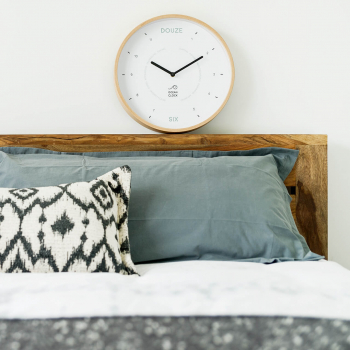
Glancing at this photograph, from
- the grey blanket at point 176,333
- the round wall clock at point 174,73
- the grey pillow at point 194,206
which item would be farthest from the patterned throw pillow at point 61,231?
the round wall clock at point 174,73

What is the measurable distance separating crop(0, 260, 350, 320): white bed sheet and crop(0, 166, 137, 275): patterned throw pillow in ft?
0.48

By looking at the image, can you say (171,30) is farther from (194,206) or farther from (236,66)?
(194,206)

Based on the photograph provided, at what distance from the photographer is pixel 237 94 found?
Answer: 1.57m

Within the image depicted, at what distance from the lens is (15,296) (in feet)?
1.73

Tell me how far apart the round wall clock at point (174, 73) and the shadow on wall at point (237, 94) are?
0.07 meters

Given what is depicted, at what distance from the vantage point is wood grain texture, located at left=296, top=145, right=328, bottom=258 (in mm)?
1454

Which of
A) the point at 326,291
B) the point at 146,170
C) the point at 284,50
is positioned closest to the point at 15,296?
the point at 326,291

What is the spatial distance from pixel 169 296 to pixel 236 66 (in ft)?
4.13

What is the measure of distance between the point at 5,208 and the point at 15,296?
37cm

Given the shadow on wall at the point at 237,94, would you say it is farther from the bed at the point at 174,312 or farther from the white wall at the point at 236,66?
the bed at the point at 174,312

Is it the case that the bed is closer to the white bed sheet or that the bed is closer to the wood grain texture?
the white bed sheet

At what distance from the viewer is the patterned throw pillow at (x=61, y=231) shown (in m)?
0.80

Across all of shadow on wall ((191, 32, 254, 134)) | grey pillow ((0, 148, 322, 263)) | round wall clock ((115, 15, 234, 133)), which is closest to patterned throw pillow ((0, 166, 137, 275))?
grey pillow ((0, 148, 322, 263))

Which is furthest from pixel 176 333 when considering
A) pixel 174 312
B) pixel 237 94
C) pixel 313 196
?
pixel 237 94
